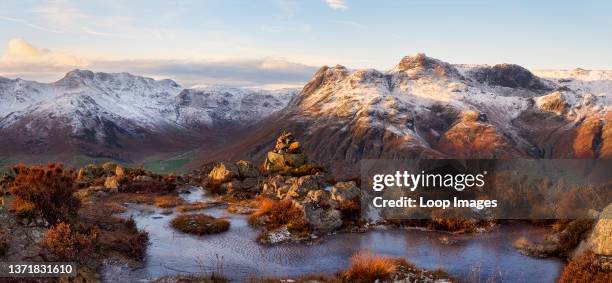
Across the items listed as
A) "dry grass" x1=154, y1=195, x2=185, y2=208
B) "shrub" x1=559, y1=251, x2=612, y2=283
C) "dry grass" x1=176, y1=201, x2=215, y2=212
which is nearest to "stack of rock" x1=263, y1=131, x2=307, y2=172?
"dry grass" x1=154, y1=195, x2=185, y2=208

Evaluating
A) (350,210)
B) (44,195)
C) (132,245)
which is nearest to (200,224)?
(132,245)

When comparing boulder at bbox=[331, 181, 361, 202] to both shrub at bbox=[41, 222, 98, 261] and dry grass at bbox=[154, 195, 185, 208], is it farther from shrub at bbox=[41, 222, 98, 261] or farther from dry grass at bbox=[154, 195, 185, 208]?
shrub at bbox=[41, 222, 98, 261]

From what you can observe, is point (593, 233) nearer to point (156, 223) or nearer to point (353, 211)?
point (353, 211)

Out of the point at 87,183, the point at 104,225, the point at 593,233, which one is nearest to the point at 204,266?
the point at 104,225

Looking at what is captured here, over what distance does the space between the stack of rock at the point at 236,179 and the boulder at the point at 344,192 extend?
9983mm

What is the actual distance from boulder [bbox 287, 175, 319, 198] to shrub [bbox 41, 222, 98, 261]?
1586cm

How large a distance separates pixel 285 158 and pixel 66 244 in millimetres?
30156

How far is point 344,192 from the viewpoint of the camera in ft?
107

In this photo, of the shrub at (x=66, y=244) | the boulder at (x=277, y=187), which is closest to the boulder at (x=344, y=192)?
the boulder at (x=277, y=187)

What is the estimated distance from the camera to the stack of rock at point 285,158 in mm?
47938

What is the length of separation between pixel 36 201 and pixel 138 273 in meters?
6.56

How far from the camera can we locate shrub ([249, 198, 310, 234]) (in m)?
27.5

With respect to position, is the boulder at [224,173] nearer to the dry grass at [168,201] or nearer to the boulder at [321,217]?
the dry grass at [168,201]

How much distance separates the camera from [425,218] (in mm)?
29953
